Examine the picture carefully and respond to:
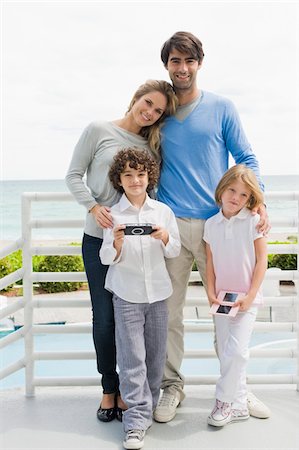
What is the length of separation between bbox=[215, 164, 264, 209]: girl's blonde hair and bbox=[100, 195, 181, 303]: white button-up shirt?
0.24 m

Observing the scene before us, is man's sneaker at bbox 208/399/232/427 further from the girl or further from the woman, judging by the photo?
the woman

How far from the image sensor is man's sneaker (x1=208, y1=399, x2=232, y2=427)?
8.00 feet

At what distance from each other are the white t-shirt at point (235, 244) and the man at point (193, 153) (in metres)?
0.06

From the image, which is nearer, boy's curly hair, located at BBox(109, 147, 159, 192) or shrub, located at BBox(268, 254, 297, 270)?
boy's curly hair, located at BBox(109, 147, 159, 192)

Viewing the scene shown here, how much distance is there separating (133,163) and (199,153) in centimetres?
34

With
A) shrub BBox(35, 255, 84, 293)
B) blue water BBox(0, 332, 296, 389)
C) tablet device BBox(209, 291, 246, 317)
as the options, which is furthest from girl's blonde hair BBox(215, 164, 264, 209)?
shrub BBox(35, 255, 84, 293)

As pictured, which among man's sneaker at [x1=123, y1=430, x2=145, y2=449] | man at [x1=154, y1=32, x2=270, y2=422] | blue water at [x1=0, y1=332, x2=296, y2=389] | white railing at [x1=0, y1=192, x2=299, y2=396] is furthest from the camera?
blue water at [x1=0, y1=332, x2=296, y2=389]

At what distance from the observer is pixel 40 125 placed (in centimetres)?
2491

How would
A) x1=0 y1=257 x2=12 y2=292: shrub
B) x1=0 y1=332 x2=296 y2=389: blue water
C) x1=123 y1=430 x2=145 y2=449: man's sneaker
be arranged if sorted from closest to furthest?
x1=123 y1=430 x2=145 y2=449: man's sneaker < x1=0 y1=332 x2=296 y2=389: blue water < x1=0 y1=257 x2=12 y2=292: shrub

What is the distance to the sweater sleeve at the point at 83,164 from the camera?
245 cm

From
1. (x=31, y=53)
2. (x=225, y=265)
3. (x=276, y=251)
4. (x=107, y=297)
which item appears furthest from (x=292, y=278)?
(x=31, y=53)

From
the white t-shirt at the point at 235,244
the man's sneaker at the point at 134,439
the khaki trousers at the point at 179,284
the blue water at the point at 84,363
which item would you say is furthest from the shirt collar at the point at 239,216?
the blue water at the point at 84,363

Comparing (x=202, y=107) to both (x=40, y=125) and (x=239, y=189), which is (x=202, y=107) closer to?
(x=239, y=189)


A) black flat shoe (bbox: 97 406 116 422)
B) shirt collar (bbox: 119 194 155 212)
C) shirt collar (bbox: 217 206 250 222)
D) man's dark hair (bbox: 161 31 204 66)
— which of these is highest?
man's dark hair (bbox: 161 31 204 66)
